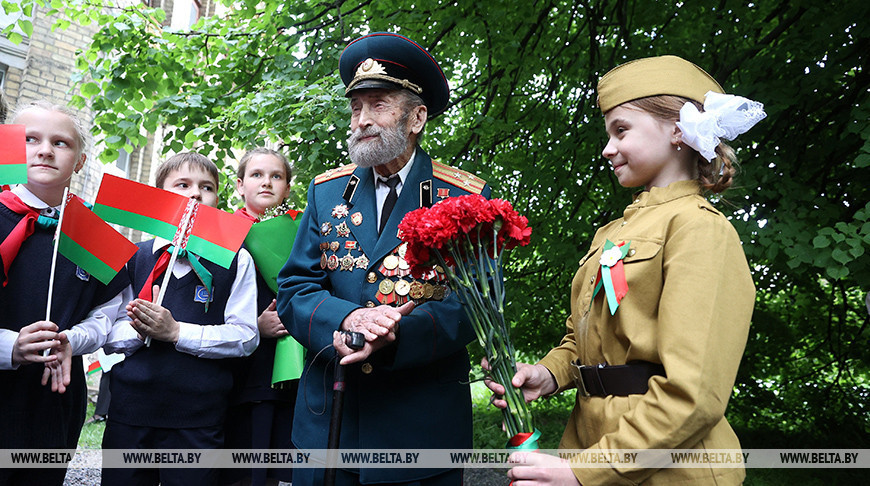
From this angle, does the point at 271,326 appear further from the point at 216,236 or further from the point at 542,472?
the point at 542,472

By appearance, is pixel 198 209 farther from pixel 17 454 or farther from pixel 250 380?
pixel 17 454

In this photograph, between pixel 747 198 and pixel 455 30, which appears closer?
pixel 747 198

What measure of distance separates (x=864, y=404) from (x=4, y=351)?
7.33 metres

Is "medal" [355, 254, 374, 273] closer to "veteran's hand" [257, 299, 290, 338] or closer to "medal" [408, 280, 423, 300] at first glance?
"medal" [408, 280, 423, 300]

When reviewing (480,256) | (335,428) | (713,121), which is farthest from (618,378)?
(335,428)

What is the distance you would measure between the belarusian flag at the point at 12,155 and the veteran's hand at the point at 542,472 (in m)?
2.13

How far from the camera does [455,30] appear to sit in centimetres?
612

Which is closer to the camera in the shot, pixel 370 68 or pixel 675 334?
pixel 675 334

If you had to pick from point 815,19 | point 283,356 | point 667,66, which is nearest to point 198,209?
point 283,356

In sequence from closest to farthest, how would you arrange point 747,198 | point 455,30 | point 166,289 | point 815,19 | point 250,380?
1. point 166,289
2. point 250,380
3. point 747,198
4. point 815,19
5. point 455,30

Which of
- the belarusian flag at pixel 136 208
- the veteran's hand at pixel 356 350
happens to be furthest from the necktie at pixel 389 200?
the belarusian flag at pixel 136 208

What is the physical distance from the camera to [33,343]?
7.93ft

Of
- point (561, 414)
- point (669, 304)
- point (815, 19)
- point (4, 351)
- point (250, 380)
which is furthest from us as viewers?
point (561, 414)

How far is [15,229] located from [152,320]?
64 centimetres
